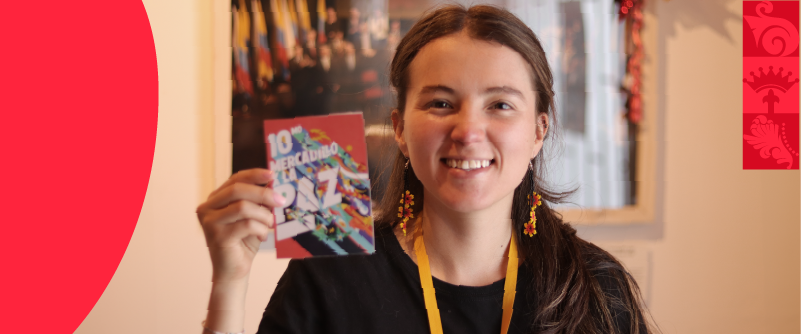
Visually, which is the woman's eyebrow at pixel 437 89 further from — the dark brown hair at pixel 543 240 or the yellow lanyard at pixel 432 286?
the yellow lanyard at pixel 432 286

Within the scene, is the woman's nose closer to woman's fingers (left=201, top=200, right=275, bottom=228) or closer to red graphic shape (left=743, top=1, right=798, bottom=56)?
woman's fingers (left=201, top=200, right=275, bottom=228)

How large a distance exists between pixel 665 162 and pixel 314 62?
0.87 metres

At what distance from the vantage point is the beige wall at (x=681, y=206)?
3.45 feet

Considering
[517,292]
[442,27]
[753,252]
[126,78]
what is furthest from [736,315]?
[126,78]

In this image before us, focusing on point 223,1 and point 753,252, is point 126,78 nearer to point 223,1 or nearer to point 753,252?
point 223,1

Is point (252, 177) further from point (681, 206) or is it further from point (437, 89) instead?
point (681, 206)

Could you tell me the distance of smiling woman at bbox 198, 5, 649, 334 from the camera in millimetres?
749

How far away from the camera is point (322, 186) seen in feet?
2.35

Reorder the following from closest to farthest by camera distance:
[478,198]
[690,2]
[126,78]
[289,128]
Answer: [289,128] < [478,198] < [126,78] < [690,2]

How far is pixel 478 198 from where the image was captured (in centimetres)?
80

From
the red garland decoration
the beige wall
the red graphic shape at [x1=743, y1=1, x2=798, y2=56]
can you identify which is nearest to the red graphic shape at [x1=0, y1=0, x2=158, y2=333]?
the beige wall

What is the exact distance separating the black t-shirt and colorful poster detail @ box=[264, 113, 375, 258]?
0.44ft

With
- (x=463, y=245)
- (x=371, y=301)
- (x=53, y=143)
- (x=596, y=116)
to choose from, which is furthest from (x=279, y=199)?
(x=596, y=116)

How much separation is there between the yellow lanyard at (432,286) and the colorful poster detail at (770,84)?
0.74 meters
